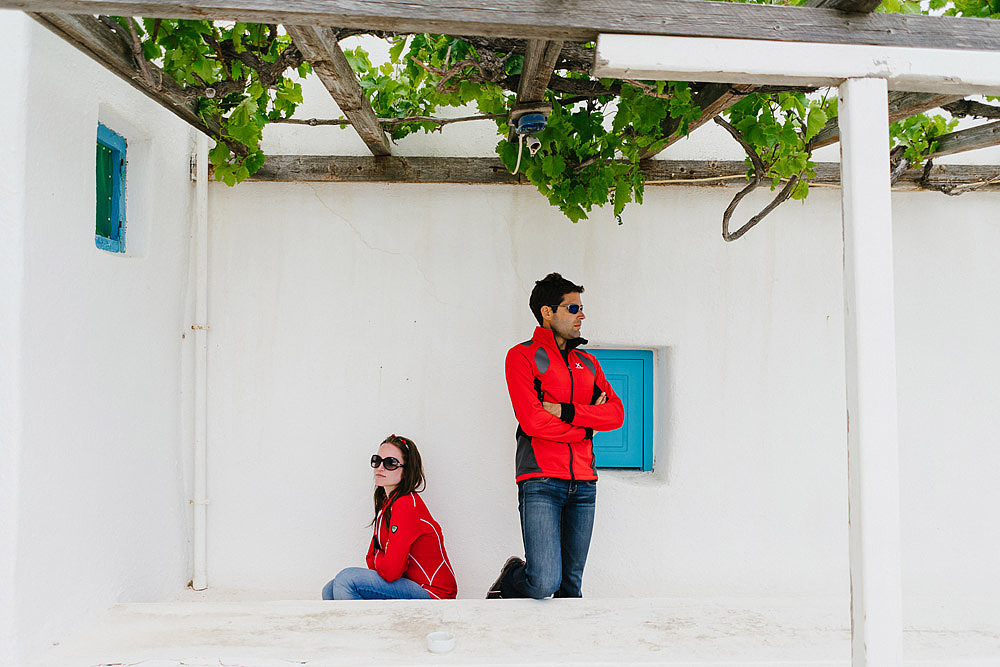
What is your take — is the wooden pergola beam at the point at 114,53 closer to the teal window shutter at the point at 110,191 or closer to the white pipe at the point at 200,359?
the teal window shutter at the point at 110,191

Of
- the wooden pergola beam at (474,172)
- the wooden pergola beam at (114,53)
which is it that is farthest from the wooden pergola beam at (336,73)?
the wooden pergola beam at (114,53)

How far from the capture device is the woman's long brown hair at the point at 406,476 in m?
3.55

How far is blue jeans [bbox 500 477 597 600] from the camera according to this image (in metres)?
3.24

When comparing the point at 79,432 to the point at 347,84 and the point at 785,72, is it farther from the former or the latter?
the point at 785,72

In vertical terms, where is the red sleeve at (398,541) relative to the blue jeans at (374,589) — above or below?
above

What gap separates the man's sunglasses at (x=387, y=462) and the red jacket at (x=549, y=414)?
2.06 feet

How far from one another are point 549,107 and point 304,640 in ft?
7.52

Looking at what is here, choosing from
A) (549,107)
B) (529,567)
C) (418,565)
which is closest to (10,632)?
(418,565)

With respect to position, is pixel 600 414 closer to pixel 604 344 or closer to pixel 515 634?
pixel 604 344

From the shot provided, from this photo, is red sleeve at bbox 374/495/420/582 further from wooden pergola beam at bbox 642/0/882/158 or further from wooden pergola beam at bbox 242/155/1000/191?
wooden pergola beam at bbox 642/0/882/158

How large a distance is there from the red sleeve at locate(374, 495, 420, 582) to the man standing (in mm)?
509

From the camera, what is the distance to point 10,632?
7.76 ft

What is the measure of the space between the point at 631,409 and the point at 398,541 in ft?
5.20

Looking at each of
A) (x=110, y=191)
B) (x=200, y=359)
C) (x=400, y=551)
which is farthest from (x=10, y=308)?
(x=400, y=551)
